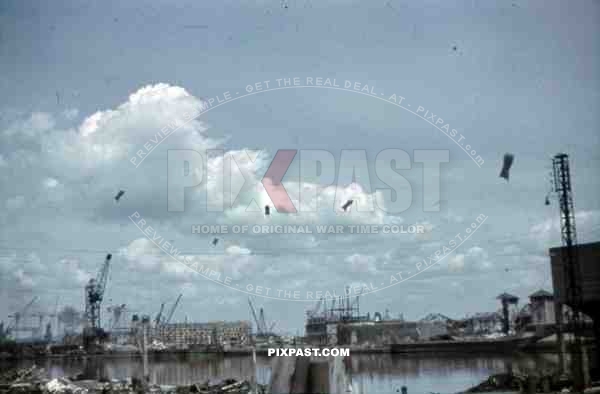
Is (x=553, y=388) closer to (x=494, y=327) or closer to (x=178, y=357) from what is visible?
(x=178, y=357)

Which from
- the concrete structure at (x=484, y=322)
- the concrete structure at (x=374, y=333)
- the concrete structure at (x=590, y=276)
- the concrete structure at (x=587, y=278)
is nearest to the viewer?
the concrete structure at (x=587, y=278)

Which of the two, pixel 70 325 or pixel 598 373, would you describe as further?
pixel 70 325

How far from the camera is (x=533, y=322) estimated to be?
78875 mm

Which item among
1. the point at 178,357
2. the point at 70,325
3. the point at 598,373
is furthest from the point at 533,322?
the point at 70,325

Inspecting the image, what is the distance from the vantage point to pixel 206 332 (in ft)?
412

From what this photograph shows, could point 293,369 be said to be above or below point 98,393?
above

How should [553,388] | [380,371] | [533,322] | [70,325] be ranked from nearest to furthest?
1. [553,388]
2. [380,371]
3. [533,322]
4. [70,325]

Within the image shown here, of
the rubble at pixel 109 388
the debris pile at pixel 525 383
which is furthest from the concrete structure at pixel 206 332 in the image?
the debris pile at pixel 525 383

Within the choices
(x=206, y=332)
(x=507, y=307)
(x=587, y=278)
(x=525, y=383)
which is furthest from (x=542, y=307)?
(x=206, y=332)

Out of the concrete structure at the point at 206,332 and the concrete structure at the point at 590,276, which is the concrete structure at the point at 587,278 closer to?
the concrete structure at the point at 590,276

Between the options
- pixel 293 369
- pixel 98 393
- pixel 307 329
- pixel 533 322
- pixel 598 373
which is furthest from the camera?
pixel 307 329

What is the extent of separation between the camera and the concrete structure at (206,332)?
115312 millimetres

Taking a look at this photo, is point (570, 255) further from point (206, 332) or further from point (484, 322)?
point (206, 332)

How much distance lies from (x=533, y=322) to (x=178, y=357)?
1743 inches
